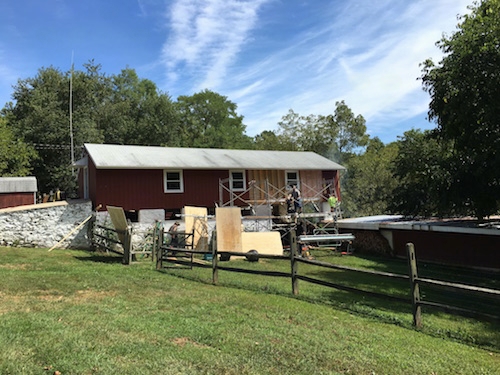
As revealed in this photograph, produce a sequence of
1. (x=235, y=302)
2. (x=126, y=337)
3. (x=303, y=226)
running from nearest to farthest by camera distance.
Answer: (x=126, y=337) < (x=235, y=302) < (x=303, y=226)

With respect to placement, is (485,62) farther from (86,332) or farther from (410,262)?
(86,332)

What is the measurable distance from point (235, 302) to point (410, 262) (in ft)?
10.3

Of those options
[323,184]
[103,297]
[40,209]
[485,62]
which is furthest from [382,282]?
[40,209]

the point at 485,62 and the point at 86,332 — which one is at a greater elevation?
the point at 485,62

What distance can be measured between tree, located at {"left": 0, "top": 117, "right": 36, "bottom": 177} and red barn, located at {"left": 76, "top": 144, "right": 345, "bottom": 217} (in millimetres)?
7522

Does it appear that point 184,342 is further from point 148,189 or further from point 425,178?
point 148,189

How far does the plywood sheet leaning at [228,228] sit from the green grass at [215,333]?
7.29m

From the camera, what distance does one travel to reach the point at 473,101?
11.3m

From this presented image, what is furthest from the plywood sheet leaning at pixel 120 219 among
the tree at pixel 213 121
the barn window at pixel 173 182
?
the tree at pixel 213 121

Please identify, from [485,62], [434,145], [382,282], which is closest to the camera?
[485,62]

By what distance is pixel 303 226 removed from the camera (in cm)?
2231

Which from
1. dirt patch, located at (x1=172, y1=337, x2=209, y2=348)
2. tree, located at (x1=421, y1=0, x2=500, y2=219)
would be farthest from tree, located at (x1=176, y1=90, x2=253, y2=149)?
dirt patch, located at (x1=172, y1=337, x2=209, y2=348)

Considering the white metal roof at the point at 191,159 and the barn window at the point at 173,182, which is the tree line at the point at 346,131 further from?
the barn window at the point at 173,182

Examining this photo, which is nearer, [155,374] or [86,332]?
[155,374]
